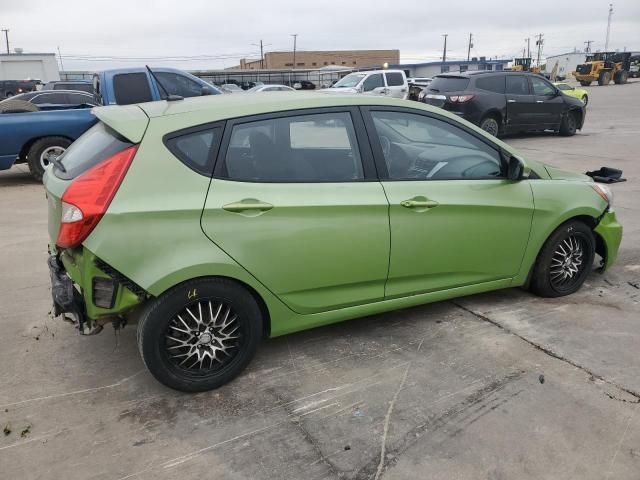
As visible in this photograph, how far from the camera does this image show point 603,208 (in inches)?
163

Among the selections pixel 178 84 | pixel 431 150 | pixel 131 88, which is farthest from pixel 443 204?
pixel 131 88

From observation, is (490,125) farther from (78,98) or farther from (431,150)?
(78,98)

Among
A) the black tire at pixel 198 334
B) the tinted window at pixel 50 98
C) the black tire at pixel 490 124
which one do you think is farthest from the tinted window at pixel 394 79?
the black tire at pixel 198 334

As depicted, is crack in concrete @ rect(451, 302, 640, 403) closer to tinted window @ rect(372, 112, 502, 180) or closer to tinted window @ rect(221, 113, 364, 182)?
tinted window @ rect(372, 112, 502, 180)

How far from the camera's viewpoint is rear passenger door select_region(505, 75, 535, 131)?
1335 centimetres

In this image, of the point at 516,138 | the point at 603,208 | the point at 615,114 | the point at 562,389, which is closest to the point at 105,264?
the point at 562,389

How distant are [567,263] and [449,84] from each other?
33.0 feet

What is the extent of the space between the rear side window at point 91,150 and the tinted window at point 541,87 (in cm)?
1309

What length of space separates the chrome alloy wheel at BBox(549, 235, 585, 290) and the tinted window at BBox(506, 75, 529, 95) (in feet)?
33.7

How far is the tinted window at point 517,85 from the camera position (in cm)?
1338

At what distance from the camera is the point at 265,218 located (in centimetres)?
290

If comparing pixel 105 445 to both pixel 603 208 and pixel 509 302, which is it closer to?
pixel 509 302

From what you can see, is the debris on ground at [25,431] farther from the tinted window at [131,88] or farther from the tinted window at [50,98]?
the tinted window at [50,98]

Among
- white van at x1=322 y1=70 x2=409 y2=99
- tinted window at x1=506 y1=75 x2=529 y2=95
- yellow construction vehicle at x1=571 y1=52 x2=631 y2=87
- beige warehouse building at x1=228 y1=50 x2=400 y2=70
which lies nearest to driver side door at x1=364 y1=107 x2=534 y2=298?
tinted window at x1=506 y1=75 x2=529 y2=95
